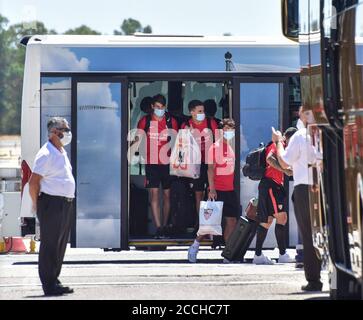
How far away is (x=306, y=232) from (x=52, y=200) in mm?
2484

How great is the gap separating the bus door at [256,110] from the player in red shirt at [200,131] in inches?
27.9

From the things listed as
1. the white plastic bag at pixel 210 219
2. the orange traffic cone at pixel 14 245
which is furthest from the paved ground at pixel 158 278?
the orange traffic cone at pixel 14 245

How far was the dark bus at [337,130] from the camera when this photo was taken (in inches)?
344

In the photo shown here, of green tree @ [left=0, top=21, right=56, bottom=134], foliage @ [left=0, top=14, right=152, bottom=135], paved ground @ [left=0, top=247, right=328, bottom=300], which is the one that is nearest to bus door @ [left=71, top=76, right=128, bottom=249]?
paved ground @ [left=0, top=247, right=328, bottom=300]

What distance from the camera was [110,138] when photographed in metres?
16.3

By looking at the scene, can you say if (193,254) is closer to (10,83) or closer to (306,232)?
(306,232)

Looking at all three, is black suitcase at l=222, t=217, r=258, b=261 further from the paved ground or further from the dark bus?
the dark bus

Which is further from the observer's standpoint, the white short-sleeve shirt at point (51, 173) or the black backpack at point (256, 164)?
the black backpack at point (256, 164)

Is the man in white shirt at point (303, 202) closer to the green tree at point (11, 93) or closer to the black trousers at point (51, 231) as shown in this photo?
the black trousers at point (51, 231)

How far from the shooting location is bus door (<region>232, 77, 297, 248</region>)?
16375 millimetres

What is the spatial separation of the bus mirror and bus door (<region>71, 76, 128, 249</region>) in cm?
449

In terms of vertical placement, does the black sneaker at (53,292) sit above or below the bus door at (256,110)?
below

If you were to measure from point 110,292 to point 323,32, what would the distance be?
13.0 feet

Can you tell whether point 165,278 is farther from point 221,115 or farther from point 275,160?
point 221,115
